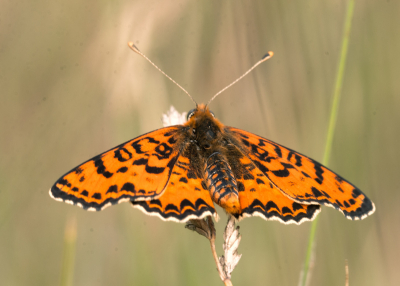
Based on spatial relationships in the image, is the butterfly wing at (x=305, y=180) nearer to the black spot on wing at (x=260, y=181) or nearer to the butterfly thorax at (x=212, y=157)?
the black spot on wing at (x=260, y=181)

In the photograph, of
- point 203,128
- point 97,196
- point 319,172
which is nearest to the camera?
point 97,196

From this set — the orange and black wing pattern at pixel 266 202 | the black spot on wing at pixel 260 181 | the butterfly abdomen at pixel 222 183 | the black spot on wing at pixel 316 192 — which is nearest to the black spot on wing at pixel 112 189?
the butterfly abdomen at pixel 222 183

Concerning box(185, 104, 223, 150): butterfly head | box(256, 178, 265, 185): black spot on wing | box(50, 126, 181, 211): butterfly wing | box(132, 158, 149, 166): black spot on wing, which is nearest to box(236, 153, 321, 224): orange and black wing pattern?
box(256, 178, 265, 185): black spot on wing

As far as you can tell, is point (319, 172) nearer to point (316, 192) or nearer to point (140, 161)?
point (316, 192)

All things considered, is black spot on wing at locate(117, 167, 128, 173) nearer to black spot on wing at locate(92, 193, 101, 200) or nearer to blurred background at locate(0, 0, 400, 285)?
black spot on wing at locate(92, 193, 101, 200)

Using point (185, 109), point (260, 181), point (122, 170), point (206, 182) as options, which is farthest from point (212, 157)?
point (185, 109)

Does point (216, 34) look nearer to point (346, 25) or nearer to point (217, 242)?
point (346, 25)
